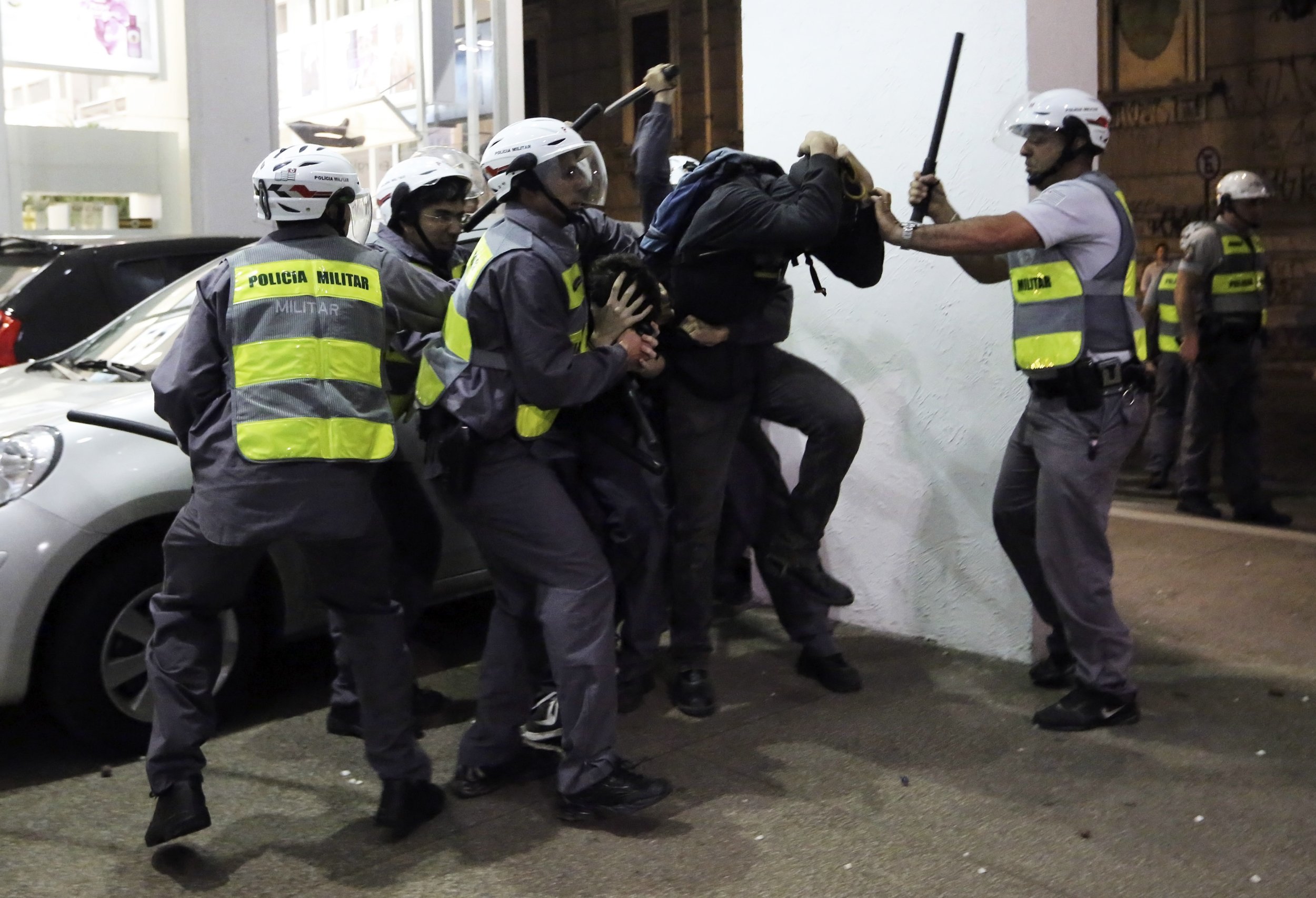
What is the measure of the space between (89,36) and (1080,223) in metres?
9.99

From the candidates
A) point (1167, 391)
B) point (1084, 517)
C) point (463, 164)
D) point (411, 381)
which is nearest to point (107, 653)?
point (411, 381)

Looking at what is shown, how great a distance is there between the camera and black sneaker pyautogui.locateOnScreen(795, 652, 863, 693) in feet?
15.9

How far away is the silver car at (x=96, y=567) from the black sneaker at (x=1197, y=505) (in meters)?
5.11

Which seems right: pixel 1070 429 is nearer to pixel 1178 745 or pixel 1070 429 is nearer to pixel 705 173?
pixel 1178 745

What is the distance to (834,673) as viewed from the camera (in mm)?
4875

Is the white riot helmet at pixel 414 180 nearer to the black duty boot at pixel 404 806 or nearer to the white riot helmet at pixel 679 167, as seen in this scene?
the white riot helmet at pixel 679 167

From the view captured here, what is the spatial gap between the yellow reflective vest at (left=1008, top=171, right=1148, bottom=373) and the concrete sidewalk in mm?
1177

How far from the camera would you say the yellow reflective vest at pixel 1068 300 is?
4320mm

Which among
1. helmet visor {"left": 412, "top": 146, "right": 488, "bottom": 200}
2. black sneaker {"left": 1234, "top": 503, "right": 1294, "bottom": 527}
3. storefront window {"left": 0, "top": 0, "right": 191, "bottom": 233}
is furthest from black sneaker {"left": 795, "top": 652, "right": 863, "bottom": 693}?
storefront window {"left": 0, "top": 0, "right": 191, "bottom": 233}

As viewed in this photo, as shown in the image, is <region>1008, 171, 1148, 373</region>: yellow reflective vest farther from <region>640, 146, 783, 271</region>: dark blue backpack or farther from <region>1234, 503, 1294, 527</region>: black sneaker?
<region>1234, 503, 1294, 527</region>: black sneaker

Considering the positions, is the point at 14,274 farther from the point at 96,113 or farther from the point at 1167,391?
the point at 1167,391

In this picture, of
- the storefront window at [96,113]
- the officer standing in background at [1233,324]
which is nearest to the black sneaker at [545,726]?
the officer standing in background at [1233,324]

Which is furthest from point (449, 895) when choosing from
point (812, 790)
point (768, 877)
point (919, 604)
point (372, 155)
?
point (372, 155)

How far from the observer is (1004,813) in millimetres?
3811
